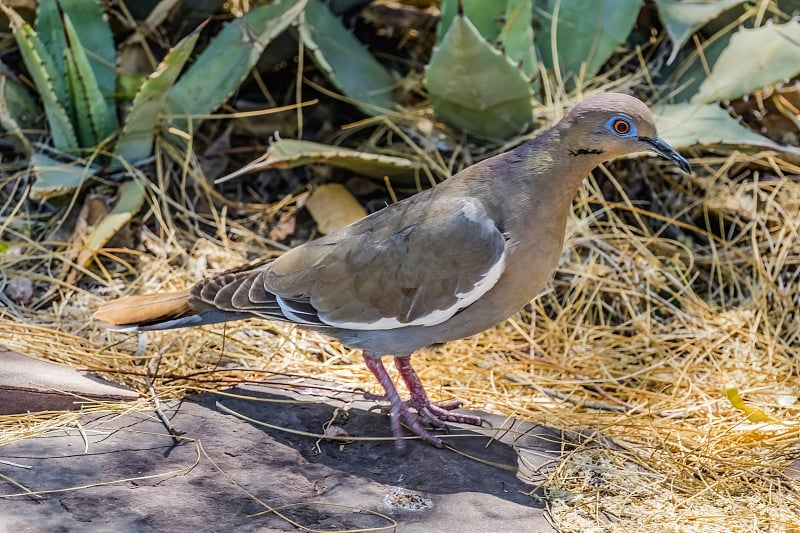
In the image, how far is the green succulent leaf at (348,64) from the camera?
14.6 feet

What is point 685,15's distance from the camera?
14.2 feet

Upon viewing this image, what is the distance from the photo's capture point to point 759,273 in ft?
13.7

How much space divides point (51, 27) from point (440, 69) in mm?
1849

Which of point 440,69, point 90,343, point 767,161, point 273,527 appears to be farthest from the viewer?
point 767,161

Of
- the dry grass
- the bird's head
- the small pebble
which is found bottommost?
the dry grass

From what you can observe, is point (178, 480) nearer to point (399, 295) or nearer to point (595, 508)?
point (399, 295)

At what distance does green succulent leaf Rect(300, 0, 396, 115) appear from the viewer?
14.6ft

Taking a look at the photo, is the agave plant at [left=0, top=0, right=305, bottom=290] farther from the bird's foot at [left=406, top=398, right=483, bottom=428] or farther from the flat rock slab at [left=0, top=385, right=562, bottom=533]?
the bird's foot at [left=406, top=398, right=483, bottom=428]

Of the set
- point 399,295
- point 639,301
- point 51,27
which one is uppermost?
point 51,27

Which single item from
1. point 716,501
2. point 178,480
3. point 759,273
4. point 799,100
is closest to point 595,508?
point 716,501

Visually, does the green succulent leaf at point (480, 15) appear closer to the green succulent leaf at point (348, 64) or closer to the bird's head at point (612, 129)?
the green succulent leaf at point (348, 64)

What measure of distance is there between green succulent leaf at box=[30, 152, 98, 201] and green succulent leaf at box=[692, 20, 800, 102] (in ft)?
9.58

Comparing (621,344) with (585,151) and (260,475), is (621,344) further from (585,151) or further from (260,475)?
(260,475)

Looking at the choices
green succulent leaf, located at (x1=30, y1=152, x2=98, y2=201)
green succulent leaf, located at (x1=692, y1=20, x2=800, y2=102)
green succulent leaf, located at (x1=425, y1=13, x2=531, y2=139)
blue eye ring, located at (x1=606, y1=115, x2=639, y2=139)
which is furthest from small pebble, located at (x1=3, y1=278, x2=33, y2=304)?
green succulent leaf, located at (x1=692, y1=20, x2=800, y2=102)
